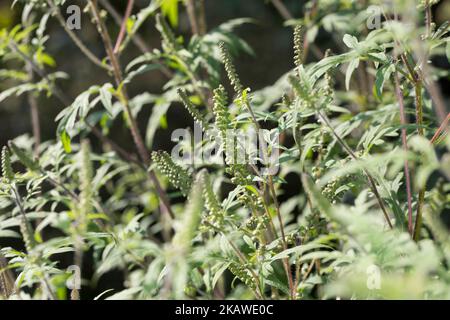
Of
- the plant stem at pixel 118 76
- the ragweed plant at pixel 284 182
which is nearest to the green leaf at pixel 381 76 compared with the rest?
the ragweed plant at pixel 284 182

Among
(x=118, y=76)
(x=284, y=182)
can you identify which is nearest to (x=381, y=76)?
(x=284, y=182)

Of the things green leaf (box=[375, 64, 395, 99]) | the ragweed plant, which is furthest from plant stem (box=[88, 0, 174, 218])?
green leaf (box=[375, 64, 395, 99])

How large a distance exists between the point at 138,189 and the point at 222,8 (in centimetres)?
188

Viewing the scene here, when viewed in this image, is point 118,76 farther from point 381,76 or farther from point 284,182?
point 381,76

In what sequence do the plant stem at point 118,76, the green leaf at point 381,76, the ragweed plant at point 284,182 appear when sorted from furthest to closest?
the plant stem at point 118,76 → the green leaf at point 381,76 → the ragweed plant at point 284,182

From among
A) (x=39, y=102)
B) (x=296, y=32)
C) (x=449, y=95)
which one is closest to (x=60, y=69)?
(x=39, y=102)

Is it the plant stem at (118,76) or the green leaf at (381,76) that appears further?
the plant stem at (118,76)

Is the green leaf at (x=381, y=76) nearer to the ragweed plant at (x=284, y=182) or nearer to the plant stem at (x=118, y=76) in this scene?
the ragweed plant at (x=284, y=182)

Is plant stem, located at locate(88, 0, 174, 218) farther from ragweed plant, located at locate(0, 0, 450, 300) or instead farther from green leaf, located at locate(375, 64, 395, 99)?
green leaf, located at locate(375, 64, 395, 99)

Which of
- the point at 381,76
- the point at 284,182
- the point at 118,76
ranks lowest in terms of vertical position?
the point at 284,182

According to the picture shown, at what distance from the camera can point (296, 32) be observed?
143 cm

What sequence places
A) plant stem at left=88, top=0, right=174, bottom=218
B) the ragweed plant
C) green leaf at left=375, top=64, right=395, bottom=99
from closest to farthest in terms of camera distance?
1. the ragweed plant
2. green leaf at left=375, top=64, right=395, bottom=99
3. plant stem at left=88, top=0, right=174, bottom=218
